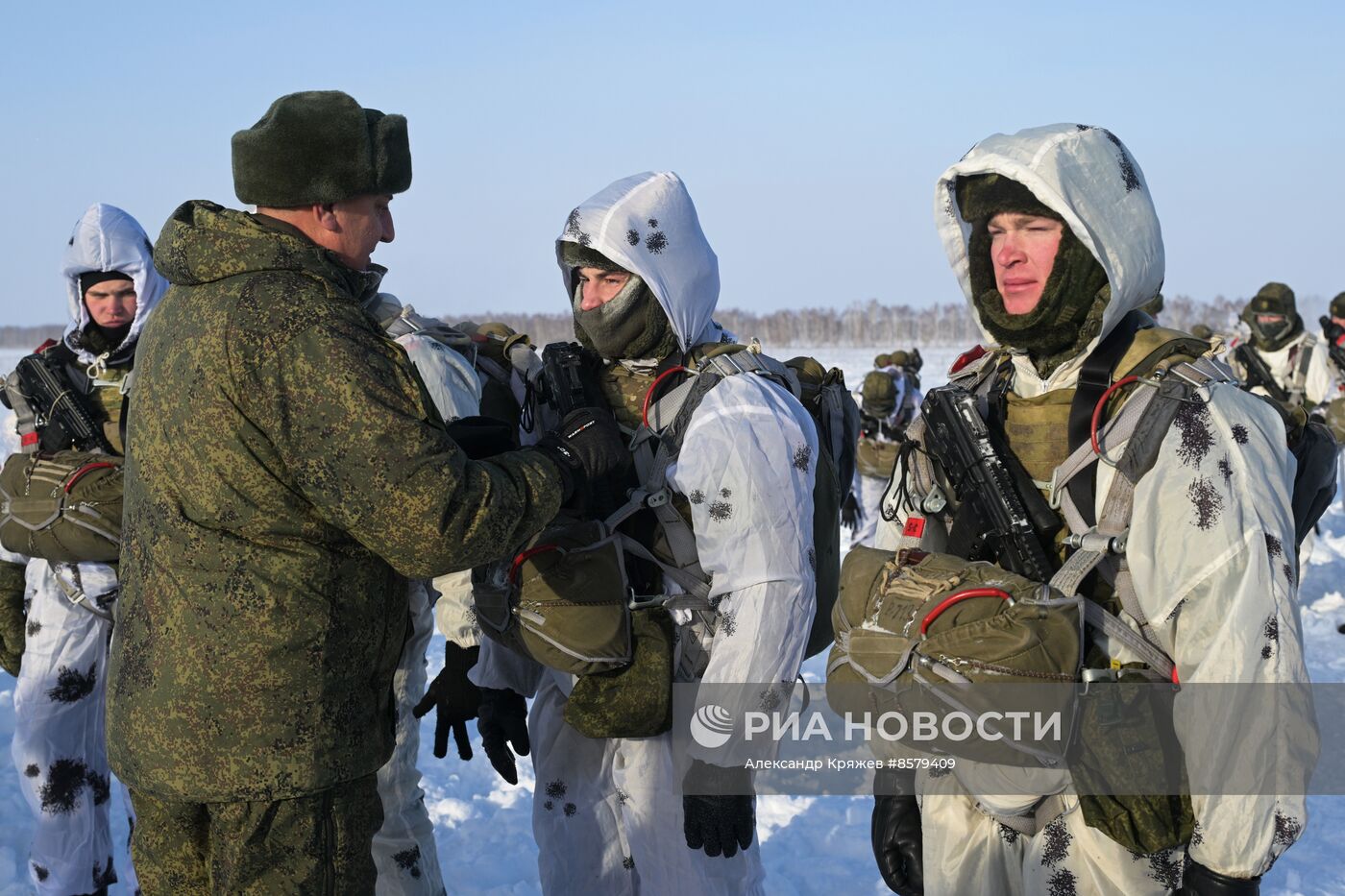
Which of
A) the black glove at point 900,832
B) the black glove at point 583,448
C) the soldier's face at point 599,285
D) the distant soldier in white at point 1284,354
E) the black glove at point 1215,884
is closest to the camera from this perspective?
the black glove at point 1215,884

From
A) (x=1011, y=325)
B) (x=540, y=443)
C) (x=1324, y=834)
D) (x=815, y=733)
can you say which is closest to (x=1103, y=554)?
(x=1011, y=325)

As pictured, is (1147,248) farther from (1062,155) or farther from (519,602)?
(519,602)

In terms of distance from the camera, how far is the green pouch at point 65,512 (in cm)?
385

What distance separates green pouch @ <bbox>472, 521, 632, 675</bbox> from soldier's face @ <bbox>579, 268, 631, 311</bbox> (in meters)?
0.60

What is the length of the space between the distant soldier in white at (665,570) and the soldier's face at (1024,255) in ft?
1.95

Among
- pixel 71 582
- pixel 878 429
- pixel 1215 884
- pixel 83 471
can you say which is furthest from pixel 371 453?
pixel 878 429

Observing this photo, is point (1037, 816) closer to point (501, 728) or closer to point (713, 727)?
point (713, 727)

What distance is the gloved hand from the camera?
4348 mm

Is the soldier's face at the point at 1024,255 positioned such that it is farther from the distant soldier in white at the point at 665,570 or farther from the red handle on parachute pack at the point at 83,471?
the red handle on parachute pack at the point at 83,471

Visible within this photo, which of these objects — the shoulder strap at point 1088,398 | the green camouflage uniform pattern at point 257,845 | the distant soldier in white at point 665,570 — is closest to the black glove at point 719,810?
the distant soldier in white at point 665,570

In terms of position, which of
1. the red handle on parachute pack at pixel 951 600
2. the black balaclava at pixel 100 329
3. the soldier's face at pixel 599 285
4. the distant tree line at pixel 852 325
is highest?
the soldier's face at pixel 599 285

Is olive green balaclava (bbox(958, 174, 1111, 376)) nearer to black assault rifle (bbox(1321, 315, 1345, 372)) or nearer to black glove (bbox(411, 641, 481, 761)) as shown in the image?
black glove (bbox(411, 641, 481, 761))

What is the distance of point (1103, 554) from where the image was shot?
2197 millimetres

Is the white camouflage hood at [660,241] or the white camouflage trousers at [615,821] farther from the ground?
the white camouflage hood at [660,241]
